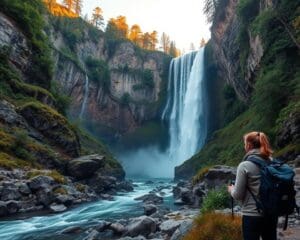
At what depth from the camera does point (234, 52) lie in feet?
161

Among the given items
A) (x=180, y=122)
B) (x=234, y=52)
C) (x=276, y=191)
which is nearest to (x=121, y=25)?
(x=180, y=122)

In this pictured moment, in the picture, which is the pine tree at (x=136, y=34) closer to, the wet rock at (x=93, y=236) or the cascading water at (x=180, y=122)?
the cascading water at (x=180, y=122)

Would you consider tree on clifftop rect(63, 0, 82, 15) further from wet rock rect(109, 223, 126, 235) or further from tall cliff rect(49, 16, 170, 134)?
wet rock rect(109, 223, 126, 235)

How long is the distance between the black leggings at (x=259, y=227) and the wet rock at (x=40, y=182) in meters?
18.3

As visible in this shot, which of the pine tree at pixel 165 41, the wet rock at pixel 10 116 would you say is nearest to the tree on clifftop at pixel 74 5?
the pine tree at pixel 165 41

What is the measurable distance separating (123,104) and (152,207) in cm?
5636

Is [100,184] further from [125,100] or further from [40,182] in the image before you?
[125,100]

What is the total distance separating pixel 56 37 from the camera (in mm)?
68000

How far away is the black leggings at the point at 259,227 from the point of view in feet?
13.3

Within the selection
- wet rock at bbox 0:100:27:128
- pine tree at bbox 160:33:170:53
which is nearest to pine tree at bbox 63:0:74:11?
pine tree at bbox 160:33:170:53

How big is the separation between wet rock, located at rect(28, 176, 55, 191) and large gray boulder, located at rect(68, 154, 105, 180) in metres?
6.64

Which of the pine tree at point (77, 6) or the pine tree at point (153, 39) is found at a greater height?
the pine tree at point (77, 6)

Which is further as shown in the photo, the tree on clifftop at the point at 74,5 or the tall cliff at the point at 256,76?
the tree on clifftop at the point at 74,5

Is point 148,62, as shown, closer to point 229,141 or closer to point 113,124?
point 113,124
